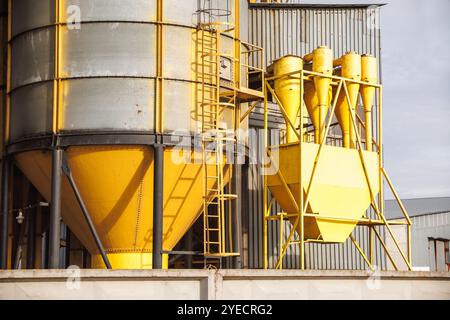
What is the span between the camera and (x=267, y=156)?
1888cm

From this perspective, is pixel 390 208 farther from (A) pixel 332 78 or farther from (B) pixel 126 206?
(B) pixel 126 206

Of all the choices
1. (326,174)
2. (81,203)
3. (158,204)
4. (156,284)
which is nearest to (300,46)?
(326,174)

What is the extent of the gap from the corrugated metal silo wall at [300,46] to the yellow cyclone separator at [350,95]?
4.04 meters

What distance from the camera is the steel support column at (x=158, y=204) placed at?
56.3 feet

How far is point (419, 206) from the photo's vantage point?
40.2 m

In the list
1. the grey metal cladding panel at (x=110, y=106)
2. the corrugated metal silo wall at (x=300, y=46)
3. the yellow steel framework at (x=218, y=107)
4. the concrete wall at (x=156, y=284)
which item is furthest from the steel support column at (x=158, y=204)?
the corrugated metal silo wall at (x=300, y=46)

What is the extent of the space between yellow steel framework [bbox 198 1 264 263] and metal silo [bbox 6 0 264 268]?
0.31 feet

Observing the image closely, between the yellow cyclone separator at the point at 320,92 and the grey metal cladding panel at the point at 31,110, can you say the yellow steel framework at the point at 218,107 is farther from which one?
the grey metal cladding panel at the point at 31,110

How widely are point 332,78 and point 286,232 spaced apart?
6449mm

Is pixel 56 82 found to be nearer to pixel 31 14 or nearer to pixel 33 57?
pixel 33 57

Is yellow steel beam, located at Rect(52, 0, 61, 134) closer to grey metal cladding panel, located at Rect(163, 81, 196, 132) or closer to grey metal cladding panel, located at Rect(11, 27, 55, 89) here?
grey metal cladding panel, located at Rect(11, 27, 55, 89)

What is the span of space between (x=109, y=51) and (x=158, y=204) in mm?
3774

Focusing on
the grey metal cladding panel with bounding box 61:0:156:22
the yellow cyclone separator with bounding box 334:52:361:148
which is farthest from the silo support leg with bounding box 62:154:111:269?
the yellow cyclone separator with bounding box 334:52:361:148
